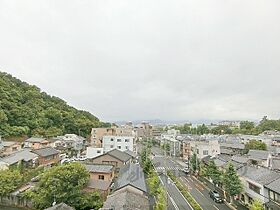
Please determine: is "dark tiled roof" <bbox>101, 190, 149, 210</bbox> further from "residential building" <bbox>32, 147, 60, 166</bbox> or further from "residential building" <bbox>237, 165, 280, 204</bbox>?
"residential building" <bbox>32, 147, 60, 166</bbox>

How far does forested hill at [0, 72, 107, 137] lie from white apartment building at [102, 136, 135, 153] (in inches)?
544

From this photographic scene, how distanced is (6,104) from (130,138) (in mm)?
28386

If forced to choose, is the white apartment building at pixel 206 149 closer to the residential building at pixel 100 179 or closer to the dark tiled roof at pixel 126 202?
the residential building at pixel 100 179

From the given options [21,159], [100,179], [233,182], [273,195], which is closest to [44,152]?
[21,159]

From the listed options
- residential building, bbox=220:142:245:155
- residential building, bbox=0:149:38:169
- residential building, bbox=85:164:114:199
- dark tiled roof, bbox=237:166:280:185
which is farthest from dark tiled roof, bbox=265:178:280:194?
residential building, bbox=220:142:245:155

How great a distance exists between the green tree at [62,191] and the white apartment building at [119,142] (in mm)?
30889

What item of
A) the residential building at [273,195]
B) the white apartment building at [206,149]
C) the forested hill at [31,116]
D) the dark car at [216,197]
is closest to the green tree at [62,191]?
the dark car at [216,197]

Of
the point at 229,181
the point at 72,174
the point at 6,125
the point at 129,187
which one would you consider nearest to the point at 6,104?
the point at 6,125

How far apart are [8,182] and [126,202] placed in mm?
14715

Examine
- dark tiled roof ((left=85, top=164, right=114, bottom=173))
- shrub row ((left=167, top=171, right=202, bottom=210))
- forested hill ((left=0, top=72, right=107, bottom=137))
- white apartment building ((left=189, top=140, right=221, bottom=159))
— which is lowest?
shrub row ((left=167, top=171, right=202, bottom=210))

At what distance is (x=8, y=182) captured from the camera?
25375 millimetres

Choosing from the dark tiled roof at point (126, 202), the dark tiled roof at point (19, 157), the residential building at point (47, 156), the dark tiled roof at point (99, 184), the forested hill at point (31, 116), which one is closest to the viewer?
the dark tiled roof at point (126, 202)

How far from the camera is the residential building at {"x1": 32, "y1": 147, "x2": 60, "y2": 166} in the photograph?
39062 millimetres

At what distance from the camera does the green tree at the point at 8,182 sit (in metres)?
24.9
